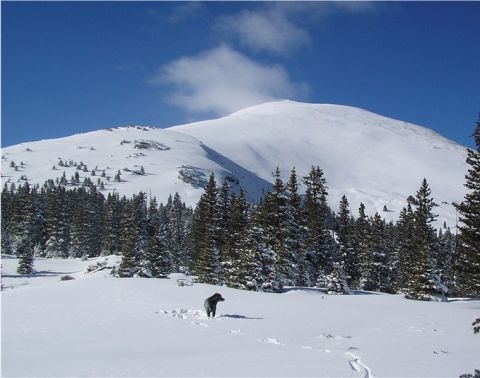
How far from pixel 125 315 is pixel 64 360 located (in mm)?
9199

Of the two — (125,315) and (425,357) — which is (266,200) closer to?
(125,315)

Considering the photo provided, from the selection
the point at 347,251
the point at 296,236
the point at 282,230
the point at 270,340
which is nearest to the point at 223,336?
the point at 270,340

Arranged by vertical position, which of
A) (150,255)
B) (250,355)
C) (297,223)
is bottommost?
(250,355)

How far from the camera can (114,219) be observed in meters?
96.4

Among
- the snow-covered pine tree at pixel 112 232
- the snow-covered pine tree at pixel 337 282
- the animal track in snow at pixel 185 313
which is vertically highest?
the snow-covered pine tree at pixel 112 232

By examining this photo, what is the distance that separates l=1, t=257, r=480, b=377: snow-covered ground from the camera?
1255 centimetres

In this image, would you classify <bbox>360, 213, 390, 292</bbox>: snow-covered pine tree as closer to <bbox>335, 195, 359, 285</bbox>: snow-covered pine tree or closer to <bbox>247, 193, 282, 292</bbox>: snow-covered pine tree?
<bbox>335, 195, 359, 285</bbox>: snow-covered pine tree

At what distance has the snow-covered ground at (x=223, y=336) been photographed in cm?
1255

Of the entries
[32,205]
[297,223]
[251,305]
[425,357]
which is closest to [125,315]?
[251,305]

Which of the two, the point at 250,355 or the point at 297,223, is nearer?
the point at 250,355

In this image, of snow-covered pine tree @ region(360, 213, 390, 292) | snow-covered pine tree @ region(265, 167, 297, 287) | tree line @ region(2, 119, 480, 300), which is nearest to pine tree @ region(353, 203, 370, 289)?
tree line @ region(2, 119, 480, 300)

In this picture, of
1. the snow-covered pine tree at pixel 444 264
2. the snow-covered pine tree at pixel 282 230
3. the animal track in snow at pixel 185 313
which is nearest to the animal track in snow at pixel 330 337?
the animal track in snow at pixel 185 313

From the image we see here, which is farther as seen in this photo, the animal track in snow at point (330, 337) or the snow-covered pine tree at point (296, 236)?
the snow-covered pine tree at point (296, 236)

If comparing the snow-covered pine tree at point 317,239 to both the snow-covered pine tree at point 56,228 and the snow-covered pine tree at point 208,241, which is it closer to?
the snow-covered pine tree at point 208,241
